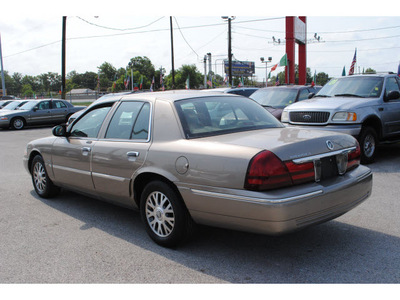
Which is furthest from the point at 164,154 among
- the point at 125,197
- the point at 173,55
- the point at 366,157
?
the point at 173,55

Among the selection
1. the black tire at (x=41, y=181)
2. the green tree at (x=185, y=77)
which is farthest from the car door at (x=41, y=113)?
the green tree at (x=185, y=77)

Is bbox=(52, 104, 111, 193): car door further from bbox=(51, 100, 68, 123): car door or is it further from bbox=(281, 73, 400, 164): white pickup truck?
bbox=(51, 100, 68, 123): car door

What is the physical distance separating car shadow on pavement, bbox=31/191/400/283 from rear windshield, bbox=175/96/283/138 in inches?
44.6

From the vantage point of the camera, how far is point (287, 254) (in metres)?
3.67

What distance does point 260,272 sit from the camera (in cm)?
331

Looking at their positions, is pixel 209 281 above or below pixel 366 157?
below

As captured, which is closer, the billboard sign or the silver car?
the silver car

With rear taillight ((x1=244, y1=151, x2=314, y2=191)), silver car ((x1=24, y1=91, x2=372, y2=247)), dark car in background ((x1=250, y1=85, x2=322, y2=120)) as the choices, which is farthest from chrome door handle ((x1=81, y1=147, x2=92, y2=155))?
dark car in background ((x1=250, y1=85, x2=322, y2=120))

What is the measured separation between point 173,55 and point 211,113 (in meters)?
31.3

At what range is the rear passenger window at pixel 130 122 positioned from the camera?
4.26 meters

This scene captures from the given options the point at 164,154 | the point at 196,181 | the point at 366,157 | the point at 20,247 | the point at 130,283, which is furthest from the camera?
the point at 366,157

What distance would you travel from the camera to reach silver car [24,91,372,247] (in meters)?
3.21

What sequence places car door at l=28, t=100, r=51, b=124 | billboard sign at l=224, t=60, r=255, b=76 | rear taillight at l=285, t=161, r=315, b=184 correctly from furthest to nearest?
billboard sign at l=224, t=60, r=255, b=76, car door at l=28, t=100, r=51, b=124, rear taillight at l=285, t=161, r=315, b=184

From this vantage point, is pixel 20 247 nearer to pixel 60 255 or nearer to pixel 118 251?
pixel 60 255
